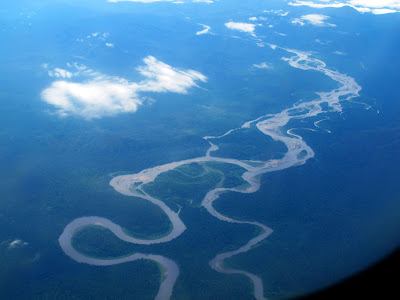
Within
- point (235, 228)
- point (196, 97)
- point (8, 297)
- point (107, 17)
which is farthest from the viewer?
point (107, 17)

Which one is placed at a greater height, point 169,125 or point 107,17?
point 107,17

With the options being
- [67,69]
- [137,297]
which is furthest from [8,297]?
[67,69]

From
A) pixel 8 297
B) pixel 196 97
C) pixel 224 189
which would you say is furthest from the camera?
pixel 196 97

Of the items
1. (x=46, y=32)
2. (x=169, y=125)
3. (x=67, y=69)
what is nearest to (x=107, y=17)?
(x=46, y=32)

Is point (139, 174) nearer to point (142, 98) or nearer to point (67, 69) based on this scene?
point (142, 98)

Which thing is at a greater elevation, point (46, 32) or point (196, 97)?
point (46, 32)

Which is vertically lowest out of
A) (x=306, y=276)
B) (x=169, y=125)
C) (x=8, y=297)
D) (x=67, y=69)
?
(x=8, y=297)

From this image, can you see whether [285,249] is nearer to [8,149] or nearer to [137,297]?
[137,297]

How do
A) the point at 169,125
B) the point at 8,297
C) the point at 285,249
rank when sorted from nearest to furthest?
the point at 8,297, the point at 285,249, the point at 169,125

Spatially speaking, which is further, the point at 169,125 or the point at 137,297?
the point at 169,125
